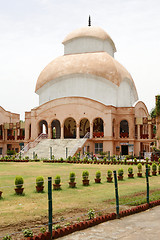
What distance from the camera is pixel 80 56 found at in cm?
4703

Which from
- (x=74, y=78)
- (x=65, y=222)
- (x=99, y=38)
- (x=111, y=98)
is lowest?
(x=65, y=222)

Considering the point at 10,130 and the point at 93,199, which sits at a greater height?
the point at 10,130

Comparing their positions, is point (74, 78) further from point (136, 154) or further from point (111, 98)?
point (136, 154)

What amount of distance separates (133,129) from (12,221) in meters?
34.9

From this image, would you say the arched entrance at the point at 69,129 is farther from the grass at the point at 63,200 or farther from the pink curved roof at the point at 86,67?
the grass at the point at 63,200

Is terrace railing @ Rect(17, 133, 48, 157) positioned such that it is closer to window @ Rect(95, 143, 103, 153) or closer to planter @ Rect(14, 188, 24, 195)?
window @ Rect(95, 143, 103, 153)

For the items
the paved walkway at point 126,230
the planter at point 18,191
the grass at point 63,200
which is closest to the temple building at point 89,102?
the grass at point 63,200

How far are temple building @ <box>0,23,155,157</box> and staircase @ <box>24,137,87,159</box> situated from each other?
14cm

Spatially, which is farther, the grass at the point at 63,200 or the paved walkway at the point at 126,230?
the grass at the point at 63,200

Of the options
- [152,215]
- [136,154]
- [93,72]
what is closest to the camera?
[152,215]

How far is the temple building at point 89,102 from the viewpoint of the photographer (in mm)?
40625

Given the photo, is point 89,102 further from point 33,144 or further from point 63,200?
point 63,200

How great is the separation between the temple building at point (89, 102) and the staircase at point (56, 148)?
145mm

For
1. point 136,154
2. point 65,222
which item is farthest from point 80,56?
point 65,222
